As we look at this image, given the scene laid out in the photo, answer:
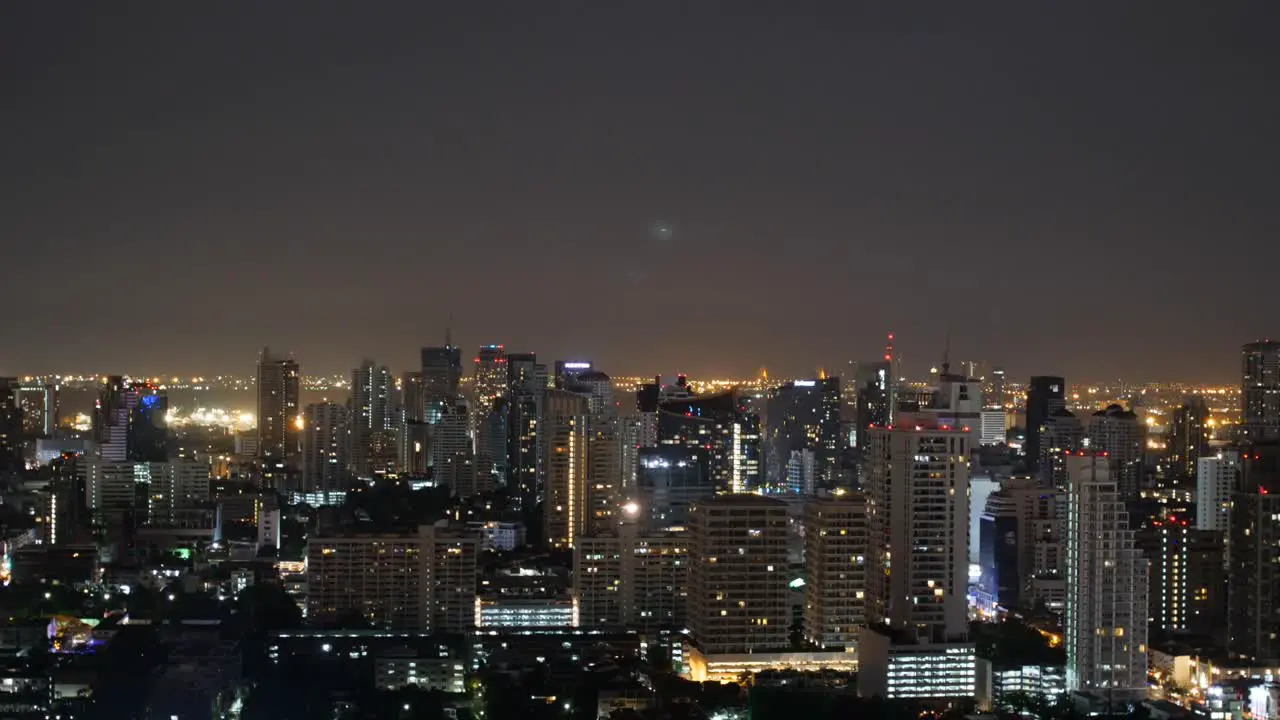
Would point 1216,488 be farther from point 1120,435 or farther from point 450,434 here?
point 450,434

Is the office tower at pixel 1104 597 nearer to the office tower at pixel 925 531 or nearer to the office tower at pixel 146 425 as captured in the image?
the office tower at pixel 925 531

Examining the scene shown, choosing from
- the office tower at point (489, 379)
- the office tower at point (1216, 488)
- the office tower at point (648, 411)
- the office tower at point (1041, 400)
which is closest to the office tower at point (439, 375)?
the office tower at point (489, 379)

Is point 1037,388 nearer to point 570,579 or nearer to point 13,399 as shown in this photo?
point 570,579

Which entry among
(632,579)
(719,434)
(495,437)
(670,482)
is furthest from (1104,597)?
(495,437)

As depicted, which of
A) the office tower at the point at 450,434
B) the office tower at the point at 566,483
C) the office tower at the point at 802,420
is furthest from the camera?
the office tower at the point at 450,434

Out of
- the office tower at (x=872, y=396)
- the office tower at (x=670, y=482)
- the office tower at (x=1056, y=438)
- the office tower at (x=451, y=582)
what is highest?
the office tower at (x=872, y=396)

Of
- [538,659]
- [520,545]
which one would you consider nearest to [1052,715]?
[538,659]
